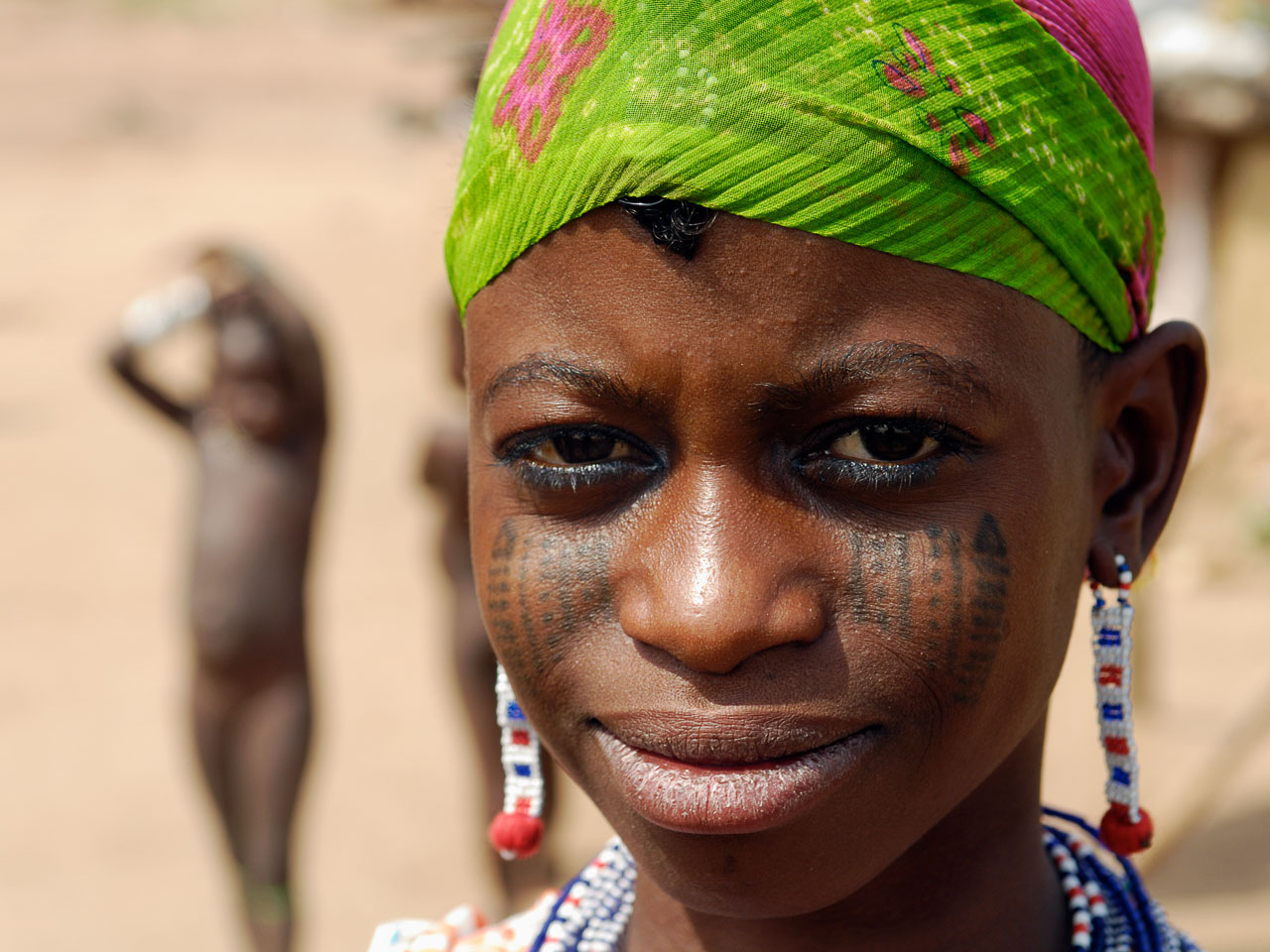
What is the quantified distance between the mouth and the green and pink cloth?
438 mm

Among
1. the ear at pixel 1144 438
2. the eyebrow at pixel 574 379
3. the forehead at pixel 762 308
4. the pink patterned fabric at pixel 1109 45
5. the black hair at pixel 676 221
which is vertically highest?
the pink patterned fabric at pixel 1109 45

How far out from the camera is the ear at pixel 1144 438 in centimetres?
154

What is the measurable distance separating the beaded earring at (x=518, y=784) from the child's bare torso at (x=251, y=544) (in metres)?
3.55

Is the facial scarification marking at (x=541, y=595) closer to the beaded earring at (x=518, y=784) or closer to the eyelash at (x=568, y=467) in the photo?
the eyelash at (x=568, y=467)

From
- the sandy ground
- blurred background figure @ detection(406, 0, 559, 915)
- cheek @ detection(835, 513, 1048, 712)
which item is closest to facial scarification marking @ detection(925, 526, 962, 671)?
cheek @ detection(835, 513, 1048, 712)

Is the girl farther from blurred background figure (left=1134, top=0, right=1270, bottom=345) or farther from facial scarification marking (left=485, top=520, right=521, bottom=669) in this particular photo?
blurred background figure (left=1134, top=0, right=1270, bottom=345)

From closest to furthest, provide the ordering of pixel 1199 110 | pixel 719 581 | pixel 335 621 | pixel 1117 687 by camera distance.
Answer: pixel 719 581
pixel 1117 687
pixel 1199 110
pixel 335 621

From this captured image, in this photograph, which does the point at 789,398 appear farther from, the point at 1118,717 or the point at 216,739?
the point at 216,739

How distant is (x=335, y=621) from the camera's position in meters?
8.75

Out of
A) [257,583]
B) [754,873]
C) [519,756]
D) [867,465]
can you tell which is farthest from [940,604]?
[257,583]

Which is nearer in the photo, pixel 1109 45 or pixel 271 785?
pixel 1109 45

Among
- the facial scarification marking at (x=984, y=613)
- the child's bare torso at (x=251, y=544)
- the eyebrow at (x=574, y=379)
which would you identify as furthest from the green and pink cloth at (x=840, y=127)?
the child's bare torso at (x=251, y=544)

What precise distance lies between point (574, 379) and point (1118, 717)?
28.2 inches

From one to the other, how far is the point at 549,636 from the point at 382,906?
4758 millimetres
